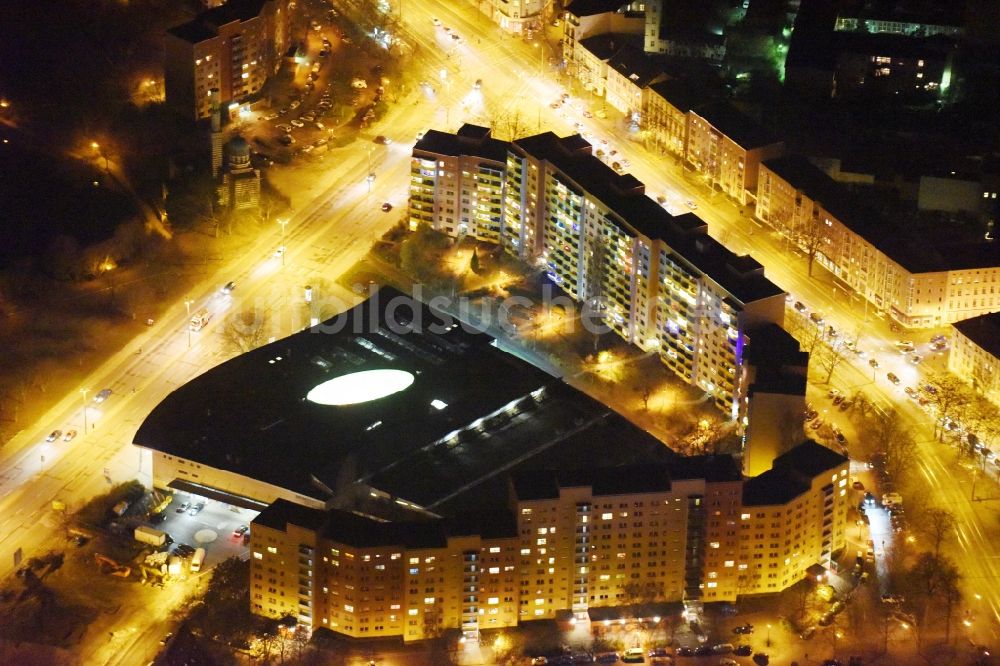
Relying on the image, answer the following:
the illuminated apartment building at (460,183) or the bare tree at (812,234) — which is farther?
the illuminated apartment building at (460,183)

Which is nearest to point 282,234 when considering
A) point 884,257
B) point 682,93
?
point 682,93

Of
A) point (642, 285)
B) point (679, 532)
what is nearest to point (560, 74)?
point (642, 285)

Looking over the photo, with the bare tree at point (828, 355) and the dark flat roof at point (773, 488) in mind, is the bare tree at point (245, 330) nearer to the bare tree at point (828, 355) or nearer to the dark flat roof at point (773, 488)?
the bare tree at point (828, 355)

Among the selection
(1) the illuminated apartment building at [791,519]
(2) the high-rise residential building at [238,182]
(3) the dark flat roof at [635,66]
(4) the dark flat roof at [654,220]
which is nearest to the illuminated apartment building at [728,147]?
(3) the dark flat roof at [635,66]

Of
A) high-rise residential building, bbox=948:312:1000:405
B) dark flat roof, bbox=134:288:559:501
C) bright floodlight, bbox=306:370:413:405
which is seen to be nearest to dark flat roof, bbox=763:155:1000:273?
high-rise residential building, bbox=948:312:1000:405

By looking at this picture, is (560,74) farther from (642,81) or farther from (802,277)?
(802,277)

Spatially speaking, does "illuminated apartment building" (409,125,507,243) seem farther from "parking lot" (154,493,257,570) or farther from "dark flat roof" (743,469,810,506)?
"dark flat roof" (743,469,810,506)
